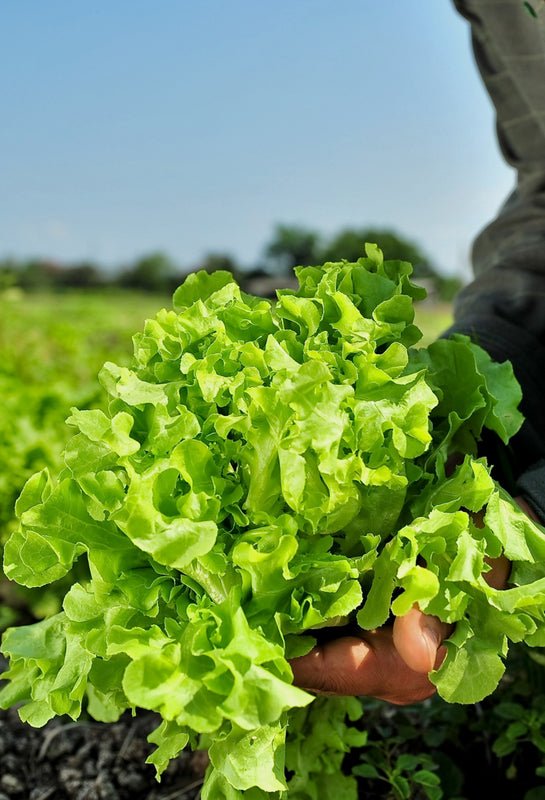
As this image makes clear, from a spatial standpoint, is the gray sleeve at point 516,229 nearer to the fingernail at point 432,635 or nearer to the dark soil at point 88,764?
the fingernail at point 432,635

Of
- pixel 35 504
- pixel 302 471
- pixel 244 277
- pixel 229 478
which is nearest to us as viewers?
pixel 302 471

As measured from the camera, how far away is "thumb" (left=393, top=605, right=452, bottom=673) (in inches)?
58.9

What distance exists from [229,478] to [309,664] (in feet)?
1.30

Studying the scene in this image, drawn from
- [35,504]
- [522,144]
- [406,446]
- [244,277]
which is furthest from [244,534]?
[244,277]

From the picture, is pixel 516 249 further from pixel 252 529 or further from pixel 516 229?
pixel 252 529

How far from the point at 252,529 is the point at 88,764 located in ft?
4.96

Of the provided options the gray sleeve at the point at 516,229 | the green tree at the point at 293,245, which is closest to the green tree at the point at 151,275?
the green tree at the point at 293,245

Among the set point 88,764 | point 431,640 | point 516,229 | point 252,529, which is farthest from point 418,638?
point 516,229

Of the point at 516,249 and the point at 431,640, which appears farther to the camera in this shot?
the point at 516,249

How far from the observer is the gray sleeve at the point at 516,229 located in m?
2.49

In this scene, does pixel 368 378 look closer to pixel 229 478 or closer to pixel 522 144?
pixel 229 478

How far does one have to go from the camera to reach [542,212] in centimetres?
282

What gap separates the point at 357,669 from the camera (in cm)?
160

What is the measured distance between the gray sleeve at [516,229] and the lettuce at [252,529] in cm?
83
